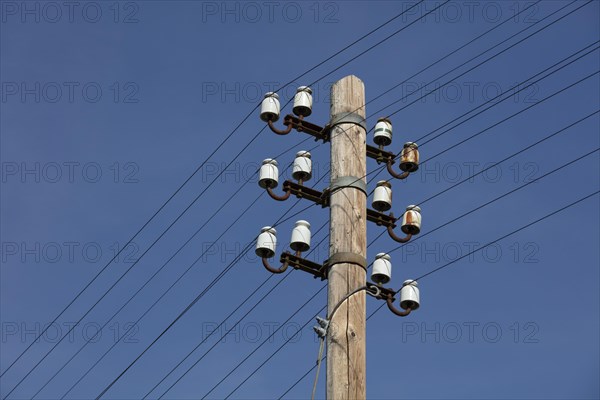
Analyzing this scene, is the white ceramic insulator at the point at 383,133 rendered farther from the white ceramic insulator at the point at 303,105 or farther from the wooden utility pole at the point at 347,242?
the white ceramic insulator at the point at 303,105

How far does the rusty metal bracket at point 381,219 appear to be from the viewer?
39.4 ft

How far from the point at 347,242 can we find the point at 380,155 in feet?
4.66

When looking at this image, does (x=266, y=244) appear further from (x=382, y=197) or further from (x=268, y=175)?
(x=382, y=197)

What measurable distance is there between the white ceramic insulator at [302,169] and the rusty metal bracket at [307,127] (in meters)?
0.28

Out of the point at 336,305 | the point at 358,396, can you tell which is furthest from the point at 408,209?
the point at 358,396

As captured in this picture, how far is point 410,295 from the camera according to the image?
11492 millimetres

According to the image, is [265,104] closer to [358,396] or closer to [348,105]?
[348,105]

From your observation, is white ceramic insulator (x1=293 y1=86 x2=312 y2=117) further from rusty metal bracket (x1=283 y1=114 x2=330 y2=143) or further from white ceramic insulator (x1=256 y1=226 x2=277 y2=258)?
white ceramic insulator (x1=256 y1=226 x2=277 y2=258)

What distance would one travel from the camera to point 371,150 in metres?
12.3

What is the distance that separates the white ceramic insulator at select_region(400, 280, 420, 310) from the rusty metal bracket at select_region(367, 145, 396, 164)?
1.44 metres

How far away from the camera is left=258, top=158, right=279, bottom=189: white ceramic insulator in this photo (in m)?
12.1

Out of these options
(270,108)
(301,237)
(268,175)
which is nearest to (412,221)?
(301,237)

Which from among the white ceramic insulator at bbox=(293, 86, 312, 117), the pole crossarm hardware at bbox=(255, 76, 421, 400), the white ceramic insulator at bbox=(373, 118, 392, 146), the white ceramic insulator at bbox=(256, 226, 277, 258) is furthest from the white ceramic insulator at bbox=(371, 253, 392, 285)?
the white ceramic insulator at bbox=(293, 86, 312, 117)

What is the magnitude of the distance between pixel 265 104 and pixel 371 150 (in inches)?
48.2
